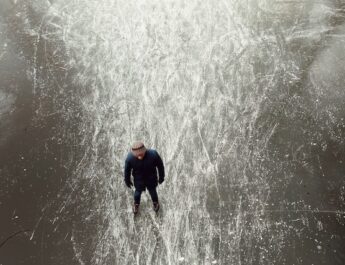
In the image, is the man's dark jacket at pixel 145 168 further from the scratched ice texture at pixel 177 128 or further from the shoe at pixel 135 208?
the scratched ice texture at pixel 177 128

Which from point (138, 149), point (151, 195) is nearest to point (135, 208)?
point (151, 195)

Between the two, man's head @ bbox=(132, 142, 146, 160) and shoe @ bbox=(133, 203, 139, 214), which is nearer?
man's head @ bbox=(132, 142, 146, 160)

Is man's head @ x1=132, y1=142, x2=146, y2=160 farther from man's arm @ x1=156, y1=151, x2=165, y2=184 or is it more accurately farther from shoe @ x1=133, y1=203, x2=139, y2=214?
shoe @ x1=133, y1=203, x2=139, y2=214

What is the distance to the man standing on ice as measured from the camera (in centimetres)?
479

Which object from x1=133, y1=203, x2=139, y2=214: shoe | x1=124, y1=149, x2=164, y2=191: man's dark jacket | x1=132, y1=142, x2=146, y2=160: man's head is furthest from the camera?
x1=133, y1=203, x2=139, y2=214: shoe

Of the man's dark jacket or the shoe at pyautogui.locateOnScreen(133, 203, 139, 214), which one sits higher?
the man's dark jacket

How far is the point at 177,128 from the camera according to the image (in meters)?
6.76

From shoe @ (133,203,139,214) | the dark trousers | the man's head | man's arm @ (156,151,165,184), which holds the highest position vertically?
the man's head

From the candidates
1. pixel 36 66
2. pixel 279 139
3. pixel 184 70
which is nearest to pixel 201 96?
pixel 184 70

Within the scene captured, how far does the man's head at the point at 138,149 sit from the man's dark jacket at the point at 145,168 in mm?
151

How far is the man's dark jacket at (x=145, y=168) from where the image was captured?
4.95 metres

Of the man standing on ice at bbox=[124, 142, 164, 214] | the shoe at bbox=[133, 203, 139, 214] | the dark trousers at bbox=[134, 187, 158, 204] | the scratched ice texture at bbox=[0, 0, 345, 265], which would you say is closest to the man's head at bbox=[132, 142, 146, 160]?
the man standing on ice at bbox=[124, 142, 164, 214]

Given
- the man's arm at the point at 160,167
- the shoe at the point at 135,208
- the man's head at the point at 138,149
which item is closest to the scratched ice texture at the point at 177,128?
the shoe at the point at 135,208

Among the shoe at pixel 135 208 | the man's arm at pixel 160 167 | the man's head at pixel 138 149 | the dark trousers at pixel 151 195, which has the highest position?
the man's head at pixel 138 149
